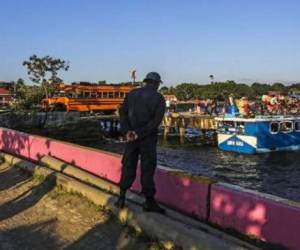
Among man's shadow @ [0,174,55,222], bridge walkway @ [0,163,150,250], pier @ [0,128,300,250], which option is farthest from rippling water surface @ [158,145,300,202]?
bridge walkway @ [0,163,150,250]

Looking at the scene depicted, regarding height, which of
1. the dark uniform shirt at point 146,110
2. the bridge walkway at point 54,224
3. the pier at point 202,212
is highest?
the dark uniform shirt at point 146,110

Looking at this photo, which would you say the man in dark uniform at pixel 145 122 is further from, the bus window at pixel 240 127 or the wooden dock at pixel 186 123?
the wooden dock at pixel 186 123

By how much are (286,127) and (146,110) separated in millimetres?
31118

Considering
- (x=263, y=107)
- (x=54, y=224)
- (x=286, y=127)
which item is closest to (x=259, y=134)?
(x=286, y=127)

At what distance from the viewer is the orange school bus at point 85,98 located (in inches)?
2120

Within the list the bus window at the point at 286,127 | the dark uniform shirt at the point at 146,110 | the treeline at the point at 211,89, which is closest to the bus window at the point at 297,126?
the bus window at the point at 286,127

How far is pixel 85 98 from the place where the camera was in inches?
2172

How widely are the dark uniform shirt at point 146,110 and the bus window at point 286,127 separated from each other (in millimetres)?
30288

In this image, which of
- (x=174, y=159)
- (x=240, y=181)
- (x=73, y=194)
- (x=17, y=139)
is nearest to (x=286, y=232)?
(x=73, y=194)

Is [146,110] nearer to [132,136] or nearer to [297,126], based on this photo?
[132,136]

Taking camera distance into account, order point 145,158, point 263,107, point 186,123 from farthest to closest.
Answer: point 186,123
point 263,107
point 145,158

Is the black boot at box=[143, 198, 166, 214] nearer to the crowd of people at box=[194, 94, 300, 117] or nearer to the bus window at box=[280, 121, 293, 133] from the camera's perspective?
the crowd of people at box=[194, 94, 300, 117]

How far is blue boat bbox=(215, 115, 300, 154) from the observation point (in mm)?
35344

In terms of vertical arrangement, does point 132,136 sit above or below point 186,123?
above
